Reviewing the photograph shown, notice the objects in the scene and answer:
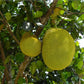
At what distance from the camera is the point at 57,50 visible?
959mm

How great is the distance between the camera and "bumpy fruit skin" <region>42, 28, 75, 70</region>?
0.95 metres

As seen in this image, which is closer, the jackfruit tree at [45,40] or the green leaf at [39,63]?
the jackfruit tree at [45,40]

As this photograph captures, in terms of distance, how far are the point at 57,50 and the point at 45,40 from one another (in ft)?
0.40

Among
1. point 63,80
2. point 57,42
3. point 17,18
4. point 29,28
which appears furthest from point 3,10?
point 63,80

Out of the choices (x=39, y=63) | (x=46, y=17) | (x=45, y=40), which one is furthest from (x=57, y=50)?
(x=39, y=63)

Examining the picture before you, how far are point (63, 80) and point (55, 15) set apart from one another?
557 mm

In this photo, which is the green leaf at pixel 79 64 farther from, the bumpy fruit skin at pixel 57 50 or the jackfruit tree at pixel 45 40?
the bumpy fruit skin at pixel 57 50

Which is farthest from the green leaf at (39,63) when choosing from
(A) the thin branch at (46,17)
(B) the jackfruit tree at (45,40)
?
(A) the thin branch at (46,17)

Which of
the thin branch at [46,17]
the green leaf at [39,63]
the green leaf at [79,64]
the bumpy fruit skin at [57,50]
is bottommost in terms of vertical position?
the green leaf at [79,64]

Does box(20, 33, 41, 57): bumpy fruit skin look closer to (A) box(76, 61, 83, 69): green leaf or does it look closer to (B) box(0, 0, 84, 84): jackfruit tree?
(B) box(0, 0, 84, 84): jackfruit tree

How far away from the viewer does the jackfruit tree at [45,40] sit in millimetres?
983

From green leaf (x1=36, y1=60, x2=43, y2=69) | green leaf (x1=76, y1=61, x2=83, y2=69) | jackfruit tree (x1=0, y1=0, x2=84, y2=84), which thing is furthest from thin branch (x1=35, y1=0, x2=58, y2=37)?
green leaf (x1=76, y1=61, x2=83, y2=69)

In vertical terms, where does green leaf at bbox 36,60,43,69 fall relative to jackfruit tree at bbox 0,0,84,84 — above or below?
below

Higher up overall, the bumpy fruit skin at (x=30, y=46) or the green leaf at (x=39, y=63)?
the bumpy fruit skin at (x=30, y=46)
